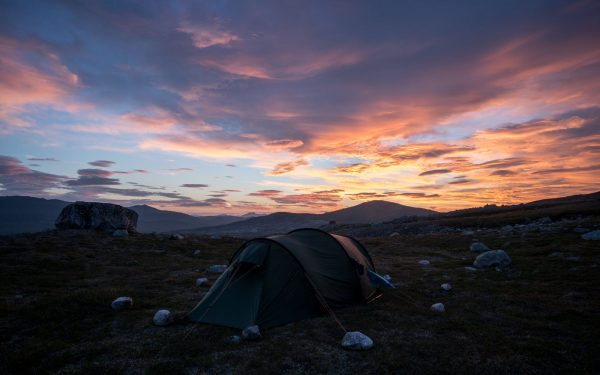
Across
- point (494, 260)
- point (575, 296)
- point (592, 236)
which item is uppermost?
point (592, 236)

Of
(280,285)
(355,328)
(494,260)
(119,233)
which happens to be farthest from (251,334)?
(119,233)

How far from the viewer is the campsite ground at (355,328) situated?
766 cm

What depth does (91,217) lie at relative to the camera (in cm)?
3756

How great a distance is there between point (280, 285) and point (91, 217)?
3615cm

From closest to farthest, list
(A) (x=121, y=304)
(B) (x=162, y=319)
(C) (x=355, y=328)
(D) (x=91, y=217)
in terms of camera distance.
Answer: (C) (x=355, y=328)
(B) (x=162, y=319)
(A) (x=121, y=304)
(D) (x=91, y=217)

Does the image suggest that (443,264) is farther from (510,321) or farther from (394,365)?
(394,365)

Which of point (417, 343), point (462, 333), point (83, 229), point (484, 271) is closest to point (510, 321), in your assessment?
point (462, 333)

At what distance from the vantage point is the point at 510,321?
10.0m

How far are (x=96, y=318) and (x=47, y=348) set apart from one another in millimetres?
2505

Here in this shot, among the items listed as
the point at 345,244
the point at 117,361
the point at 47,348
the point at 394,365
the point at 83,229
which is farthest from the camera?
the point at 83,229

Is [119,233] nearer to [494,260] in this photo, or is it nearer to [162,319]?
[162,319]

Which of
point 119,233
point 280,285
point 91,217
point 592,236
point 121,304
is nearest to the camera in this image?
point 280,285

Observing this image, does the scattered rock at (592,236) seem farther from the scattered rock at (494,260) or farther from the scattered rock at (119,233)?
the scattered rock at (119,233)

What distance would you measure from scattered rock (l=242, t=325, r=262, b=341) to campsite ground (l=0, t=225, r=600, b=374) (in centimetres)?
35
